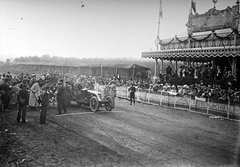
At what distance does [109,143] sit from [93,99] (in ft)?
17.3

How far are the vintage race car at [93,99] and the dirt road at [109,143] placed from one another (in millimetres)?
1691

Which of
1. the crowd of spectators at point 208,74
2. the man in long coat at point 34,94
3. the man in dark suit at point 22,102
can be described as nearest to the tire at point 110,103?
the man in long coat at point 34,94

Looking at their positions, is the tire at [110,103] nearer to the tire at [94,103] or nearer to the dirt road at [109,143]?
the tire at [94,103]

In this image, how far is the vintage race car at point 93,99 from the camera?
36.4 feet

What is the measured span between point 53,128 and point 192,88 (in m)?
11.1

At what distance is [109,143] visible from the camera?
245 inches

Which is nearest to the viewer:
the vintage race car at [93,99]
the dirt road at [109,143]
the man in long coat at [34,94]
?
the dirt road at [109,143]

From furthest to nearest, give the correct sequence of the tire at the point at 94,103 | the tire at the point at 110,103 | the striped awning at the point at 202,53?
the striped awning at the point at 202,53 < the tire at the point at 110,103 < the tire at the point at 94,103

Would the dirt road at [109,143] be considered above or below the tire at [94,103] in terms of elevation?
below

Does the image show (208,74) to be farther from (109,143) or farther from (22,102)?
(22,102)

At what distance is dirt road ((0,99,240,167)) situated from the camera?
5051mm

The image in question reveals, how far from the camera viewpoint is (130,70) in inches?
1180

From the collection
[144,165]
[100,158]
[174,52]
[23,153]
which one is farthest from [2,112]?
[174,52]

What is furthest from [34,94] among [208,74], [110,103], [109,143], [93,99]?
[208,74]
